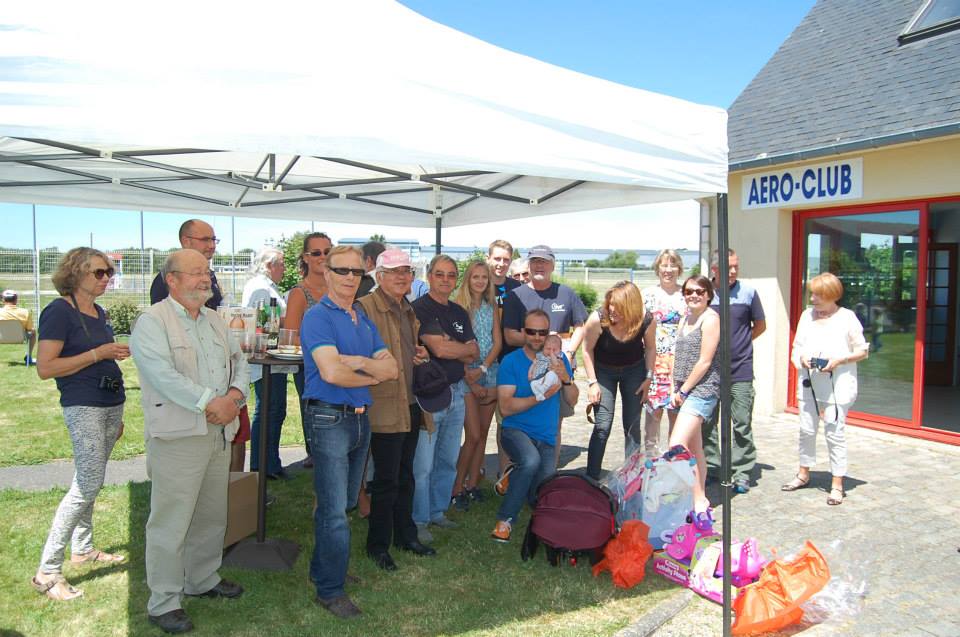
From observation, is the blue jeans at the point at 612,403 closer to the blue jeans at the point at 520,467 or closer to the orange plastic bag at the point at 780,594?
the blue jeans at the point at 520,467

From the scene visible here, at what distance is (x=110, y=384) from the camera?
140 inches

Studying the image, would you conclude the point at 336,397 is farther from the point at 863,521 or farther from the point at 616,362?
the point at 863,521

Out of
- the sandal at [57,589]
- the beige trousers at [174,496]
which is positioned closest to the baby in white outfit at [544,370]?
the beige trousers at [174,496]

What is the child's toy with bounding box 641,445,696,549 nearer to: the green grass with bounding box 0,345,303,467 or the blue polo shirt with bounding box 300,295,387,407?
the blue polo shirt with bounding box 300,295,387,407

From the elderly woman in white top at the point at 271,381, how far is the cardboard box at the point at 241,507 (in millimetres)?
594

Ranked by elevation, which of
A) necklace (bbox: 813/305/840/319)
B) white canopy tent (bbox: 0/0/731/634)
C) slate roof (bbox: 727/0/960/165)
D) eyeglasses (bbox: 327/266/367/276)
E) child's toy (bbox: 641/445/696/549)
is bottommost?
child's toy (bbox: 641/445/696/549)

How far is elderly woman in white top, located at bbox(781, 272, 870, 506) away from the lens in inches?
203

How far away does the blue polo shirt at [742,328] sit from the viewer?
5.31 metres

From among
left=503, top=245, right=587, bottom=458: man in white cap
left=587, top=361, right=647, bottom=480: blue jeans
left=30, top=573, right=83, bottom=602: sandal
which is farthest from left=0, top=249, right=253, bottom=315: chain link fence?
left=30, top=573, right=83, bottom=602: sandal

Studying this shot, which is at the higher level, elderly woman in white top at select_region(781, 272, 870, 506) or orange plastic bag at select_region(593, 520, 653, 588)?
elderly woman in white top at select_region(781, 272, 870, 506)

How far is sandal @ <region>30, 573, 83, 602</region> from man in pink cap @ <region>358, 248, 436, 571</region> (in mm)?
1511

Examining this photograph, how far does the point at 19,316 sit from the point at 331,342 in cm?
1176

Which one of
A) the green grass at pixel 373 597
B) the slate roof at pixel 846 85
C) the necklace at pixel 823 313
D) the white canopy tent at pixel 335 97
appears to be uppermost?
the slate roof at pixel 846 85

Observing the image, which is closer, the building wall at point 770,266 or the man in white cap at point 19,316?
the building wall at point 770,266
